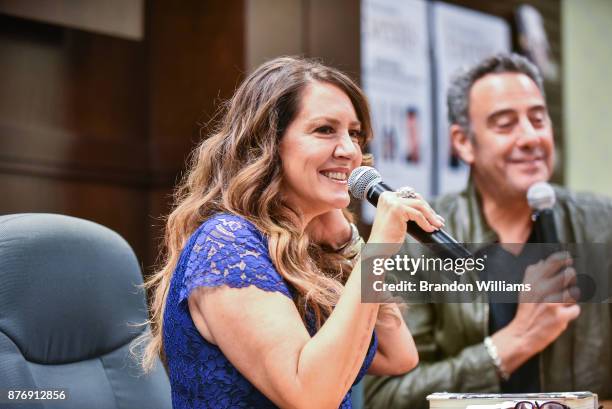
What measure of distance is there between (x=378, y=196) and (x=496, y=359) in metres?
0.73

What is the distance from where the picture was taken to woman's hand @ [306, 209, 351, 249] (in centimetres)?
162

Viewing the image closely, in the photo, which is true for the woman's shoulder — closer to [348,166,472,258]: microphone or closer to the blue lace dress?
the blue lace dress

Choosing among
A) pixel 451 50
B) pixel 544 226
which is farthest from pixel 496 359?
pixel 451 50

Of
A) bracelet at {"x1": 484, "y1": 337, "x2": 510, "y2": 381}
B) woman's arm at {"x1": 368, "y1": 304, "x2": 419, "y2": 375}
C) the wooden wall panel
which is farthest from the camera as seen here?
the wooden wall panel

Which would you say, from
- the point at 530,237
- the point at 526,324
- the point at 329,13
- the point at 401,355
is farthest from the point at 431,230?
the point at 329,13

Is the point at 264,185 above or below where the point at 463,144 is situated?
below

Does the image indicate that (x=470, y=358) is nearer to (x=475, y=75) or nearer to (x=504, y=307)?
(x=504, y=307)

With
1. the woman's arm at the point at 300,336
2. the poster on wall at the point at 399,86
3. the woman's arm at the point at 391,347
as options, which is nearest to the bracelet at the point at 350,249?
the woman's arm at the point at 391,347

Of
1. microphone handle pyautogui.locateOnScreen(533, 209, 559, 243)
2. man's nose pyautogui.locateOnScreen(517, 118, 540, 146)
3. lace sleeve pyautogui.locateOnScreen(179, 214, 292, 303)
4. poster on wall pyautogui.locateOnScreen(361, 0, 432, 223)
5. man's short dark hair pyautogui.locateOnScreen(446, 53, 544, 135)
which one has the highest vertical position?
poster on wall pyautogui.locateOnScreen(361, 0, 432, 223)

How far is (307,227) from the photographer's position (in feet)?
5.28

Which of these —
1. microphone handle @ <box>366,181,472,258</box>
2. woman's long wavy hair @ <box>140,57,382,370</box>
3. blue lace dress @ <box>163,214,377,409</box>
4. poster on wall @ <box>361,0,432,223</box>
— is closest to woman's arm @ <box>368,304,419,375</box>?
woman's long wavy hair @ <box>140,57,382,370</box>

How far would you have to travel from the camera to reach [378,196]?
1292mm

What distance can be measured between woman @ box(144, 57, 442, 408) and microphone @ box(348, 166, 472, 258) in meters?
0.02

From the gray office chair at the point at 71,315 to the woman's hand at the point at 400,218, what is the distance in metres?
0.65
